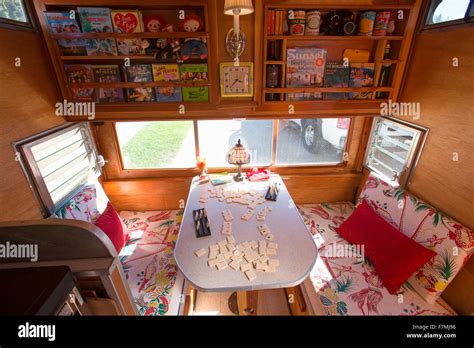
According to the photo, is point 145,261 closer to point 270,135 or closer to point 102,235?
point 102,235

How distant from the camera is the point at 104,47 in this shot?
1.71m

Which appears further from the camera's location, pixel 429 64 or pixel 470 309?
pixel 429 64

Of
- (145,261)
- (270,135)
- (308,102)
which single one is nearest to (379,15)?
(308,102)

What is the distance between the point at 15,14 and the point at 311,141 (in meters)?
2.53

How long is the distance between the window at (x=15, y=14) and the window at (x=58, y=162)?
0.68 meters

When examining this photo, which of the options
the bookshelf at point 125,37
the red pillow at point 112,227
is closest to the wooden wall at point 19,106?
the bookshelf at point 125,37

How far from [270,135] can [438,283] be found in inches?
66.2

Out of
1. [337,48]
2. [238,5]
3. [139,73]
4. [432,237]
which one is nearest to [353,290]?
[432,237]

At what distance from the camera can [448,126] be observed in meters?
1.52

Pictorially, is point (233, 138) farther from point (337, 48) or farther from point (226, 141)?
point (337, 48)

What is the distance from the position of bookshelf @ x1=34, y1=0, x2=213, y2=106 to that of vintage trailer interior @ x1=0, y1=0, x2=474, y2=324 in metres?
0.01

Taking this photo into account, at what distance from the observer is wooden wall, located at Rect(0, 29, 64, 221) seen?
51.7 inches

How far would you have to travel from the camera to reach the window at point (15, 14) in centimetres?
137

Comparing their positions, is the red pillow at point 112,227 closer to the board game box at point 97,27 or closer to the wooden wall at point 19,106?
the wooden wall at point 19,106
